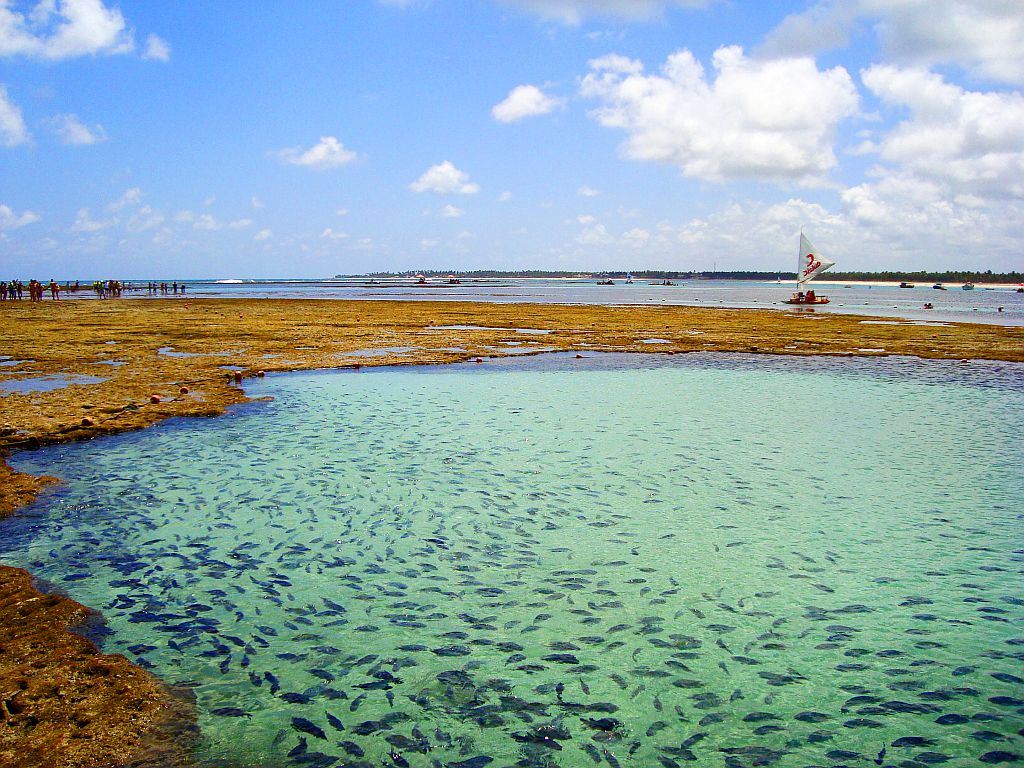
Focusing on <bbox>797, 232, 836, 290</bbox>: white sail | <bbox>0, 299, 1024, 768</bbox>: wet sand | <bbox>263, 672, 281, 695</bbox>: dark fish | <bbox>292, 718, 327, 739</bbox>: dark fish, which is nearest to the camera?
<bbox>0, 299, 1024, 768</bbox>: wet sand

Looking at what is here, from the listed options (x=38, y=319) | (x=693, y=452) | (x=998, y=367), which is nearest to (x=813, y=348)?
(x=998, y=367)

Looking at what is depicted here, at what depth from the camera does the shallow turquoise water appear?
Answer: 23.8ft

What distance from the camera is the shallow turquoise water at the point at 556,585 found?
7.25m

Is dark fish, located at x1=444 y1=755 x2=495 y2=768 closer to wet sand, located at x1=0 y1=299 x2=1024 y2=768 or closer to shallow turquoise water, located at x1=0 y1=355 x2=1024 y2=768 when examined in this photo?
shallow turquoise water, located at x1=0 y1=355 x2=1024 y2=768

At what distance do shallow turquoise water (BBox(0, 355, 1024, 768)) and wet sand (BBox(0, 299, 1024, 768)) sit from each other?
26.6 inches

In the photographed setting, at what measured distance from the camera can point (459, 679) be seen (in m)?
8.06

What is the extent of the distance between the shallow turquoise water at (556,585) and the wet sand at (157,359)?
26.6 inches

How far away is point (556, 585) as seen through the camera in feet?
34.8

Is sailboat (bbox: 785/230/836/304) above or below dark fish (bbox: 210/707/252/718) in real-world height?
above

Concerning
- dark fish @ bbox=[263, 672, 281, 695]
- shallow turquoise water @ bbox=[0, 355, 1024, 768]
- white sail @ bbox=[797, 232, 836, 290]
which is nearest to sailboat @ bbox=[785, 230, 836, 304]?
white sail @ bbox=[797, 232, 836, 290]

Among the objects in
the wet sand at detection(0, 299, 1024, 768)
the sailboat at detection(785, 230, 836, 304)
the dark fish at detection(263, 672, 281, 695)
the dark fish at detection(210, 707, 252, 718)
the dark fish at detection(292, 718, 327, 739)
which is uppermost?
the sailboat at detection(785, 230, 836, 304)

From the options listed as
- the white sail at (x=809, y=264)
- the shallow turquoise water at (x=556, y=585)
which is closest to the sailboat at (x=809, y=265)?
the white sail at (x=809, y=264)

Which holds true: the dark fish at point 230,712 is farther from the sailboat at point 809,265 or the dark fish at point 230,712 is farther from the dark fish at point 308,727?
the sailboat at point 809,265

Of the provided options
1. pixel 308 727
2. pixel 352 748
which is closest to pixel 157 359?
pixel 308 727
